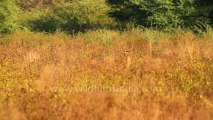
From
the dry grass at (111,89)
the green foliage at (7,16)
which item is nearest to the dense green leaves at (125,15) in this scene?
the green foliage at (7,16)

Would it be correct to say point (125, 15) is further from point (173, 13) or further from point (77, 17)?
point (77, 17)

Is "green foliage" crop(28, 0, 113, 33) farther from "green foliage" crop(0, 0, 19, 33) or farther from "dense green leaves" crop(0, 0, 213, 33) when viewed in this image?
"green foliage" crop(0, 0, 19, 33)

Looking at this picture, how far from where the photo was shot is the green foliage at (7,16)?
72.6 ft

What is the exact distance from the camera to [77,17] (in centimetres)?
2939

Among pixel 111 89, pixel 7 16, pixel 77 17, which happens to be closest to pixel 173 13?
pixel 7 16

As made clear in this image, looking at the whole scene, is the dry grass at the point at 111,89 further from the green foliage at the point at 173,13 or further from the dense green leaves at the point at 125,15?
the green foliage at the point at 173,13

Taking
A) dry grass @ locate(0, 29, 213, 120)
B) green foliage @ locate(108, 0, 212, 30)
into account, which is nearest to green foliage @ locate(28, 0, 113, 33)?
green foliage @ locate(108, 0, 212, 30)

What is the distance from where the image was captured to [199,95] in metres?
6.14

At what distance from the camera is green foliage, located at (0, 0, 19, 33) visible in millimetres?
22125

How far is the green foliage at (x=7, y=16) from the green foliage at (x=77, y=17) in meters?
5.87

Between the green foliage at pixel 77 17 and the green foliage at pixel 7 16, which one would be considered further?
the green foliage at pixel 77 17

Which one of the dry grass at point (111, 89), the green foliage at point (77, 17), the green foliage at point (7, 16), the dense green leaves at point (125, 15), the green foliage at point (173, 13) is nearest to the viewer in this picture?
the dry grass at point (111, 89)

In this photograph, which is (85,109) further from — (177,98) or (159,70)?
(159,70)

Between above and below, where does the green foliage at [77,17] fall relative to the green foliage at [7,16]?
below
